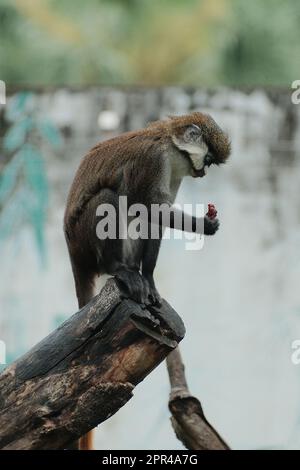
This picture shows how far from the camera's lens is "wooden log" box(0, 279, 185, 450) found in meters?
3.89

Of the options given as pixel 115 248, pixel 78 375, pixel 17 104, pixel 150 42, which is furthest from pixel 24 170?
pixel 150 42

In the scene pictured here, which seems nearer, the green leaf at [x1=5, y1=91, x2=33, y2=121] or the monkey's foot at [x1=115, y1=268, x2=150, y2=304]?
the monkey's foot at [x1=115, y1=268, x2=150, y2=304]

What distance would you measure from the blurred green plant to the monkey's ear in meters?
3.05

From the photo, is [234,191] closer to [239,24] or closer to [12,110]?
[12,110]

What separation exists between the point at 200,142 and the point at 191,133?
0.06 m

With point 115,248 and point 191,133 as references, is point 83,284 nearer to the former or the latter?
point 115,248

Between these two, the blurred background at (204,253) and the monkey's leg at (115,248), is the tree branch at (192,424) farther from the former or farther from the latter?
the blurred background at (204,253)

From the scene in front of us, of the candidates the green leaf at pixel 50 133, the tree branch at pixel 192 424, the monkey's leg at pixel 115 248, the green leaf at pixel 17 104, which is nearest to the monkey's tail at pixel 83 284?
the monkey's leg at pixel 115 248

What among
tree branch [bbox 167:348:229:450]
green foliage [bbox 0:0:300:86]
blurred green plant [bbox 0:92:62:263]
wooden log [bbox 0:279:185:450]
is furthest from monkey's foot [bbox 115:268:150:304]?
green foliage [bbox 0:0:300:86]

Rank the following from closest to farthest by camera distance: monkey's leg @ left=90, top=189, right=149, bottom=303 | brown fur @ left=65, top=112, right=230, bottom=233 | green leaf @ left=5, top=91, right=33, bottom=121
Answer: monkey's leg @ left=90, top=189, right=149, bottom=303 → brown fur @ left=65, top=112, right=230, bottom=233 → green leaf @ left=5, top=91, right=33, bottom=121

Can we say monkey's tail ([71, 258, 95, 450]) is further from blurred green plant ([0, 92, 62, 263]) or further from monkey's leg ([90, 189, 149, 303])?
blurred green plant ([0, 92, 62, 263])

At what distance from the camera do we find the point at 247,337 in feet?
25.0

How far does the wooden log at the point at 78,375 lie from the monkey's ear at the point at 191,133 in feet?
3.90

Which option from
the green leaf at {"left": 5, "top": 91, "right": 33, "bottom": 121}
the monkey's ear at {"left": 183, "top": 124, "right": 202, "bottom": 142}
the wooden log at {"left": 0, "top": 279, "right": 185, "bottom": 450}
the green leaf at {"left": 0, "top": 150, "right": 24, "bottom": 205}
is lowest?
the wooden log at {"left": 0, "top": 279, "right": 185, "bottom": 450}
